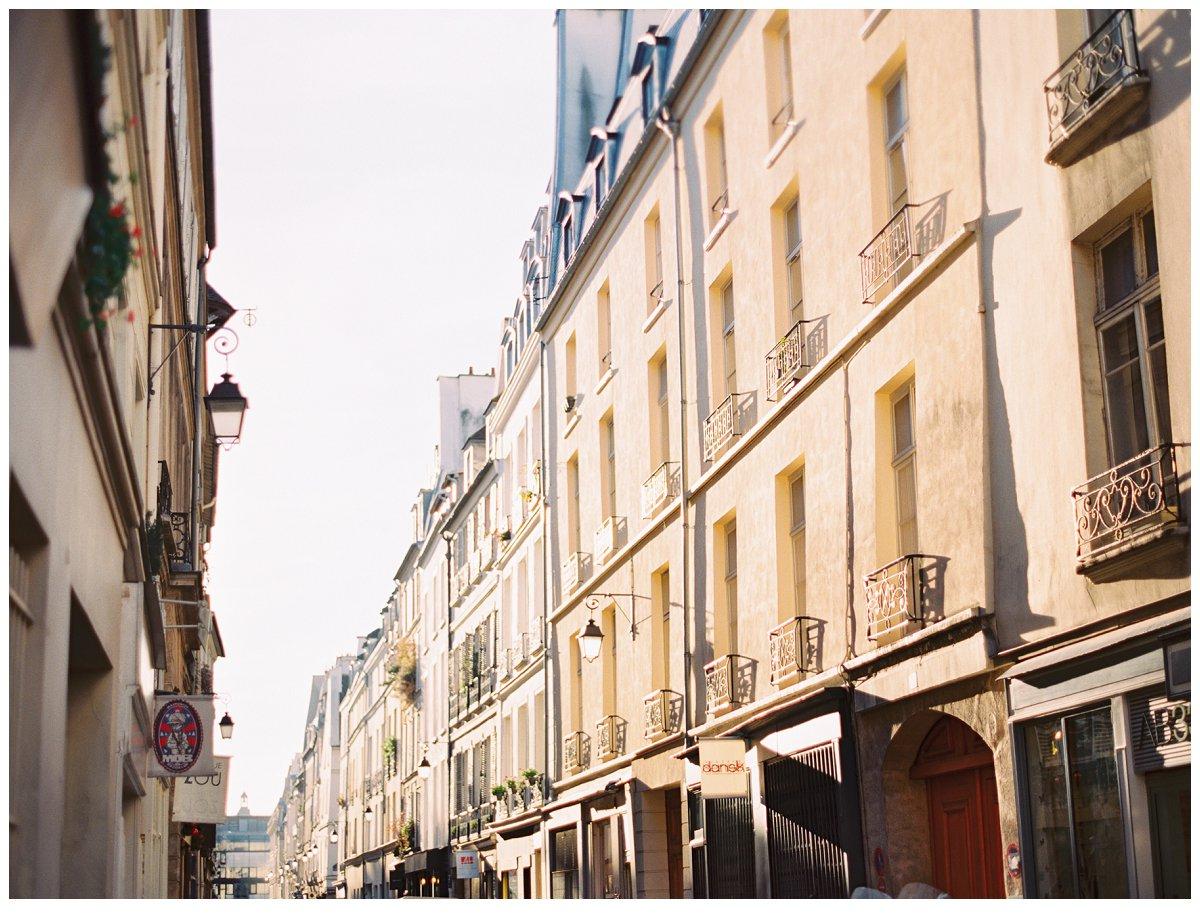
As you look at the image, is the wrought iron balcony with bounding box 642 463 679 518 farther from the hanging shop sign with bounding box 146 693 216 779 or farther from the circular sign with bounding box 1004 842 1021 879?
the circular sign with bounding box 1004 842 1021 879

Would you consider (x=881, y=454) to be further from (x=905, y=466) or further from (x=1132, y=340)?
(x=1132, y=340)

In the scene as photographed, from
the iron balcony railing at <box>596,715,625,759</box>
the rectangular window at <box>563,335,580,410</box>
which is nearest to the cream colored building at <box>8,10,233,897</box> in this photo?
the iron balcony railing at <box>596,715,625,759</box>

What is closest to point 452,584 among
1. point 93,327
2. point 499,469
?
point 499,469

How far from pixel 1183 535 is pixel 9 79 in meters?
7.37

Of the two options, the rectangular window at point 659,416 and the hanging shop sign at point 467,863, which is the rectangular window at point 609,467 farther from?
the hanging shop sign at point 467,863

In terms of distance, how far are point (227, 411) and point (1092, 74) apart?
1095 centimetres

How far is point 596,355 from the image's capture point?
26.9m

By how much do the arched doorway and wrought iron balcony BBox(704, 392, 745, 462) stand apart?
5.99 m

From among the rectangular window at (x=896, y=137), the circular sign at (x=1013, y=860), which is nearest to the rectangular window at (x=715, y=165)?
the rectangular window at (x=896, y=137)

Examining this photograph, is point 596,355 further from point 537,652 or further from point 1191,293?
point 1191,293

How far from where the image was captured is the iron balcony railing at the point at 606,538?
2542 cm

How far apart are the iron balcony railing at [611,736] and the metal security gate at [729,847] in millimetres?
4742

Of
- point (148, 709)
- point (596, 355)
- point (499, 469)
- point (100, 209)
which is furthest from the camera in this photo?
point (499, 469)

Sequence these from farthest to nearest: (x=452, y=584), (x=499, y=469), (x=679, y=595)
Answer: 1. (x=452, y=584)
2. (x=499, y=469)
3. (x=679, y=595)
